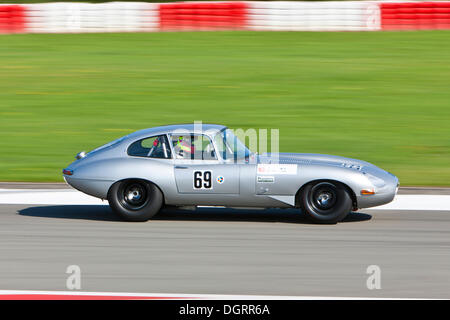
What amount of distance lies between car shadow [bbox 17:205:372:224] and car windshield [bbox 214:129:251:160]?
0.83 metres

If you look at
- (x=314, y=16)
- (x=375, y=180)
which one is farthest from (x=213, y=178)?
(x=314, y=16)

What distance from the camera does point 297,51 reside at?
19.8 m

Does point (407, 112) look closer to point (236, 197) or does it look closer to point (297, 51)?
point (297, 51)

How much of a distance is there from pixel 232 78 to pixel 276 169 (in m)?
9.69

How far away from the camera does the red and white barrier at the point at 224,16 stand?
21391 mm

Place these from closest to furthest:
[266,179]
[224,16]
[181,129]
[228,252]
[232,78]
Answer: [228,252], [266,179], [181,129], [232,78], [224,16]

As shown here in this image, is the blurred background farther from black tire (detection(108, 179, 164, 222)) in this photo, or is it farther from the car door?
the car door

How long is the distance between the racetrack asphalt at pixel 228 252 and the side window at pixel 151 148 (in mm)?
820

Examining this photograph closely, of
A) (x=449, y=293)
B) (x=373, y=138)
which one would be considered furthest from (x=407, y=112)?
(x=449, y=293)

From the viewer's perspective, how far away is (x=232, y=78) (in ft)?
57.3

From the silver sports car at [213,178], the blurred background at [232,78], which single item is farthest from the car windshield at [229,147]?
the blurred background at [232,78]

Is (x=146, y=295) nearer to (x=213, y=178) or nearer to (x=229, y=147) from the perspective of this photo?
(x=213, y=178)

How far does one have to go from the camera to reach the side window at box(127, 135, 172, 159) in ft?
27.3

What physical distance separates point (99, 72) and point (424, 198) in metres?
11.0
